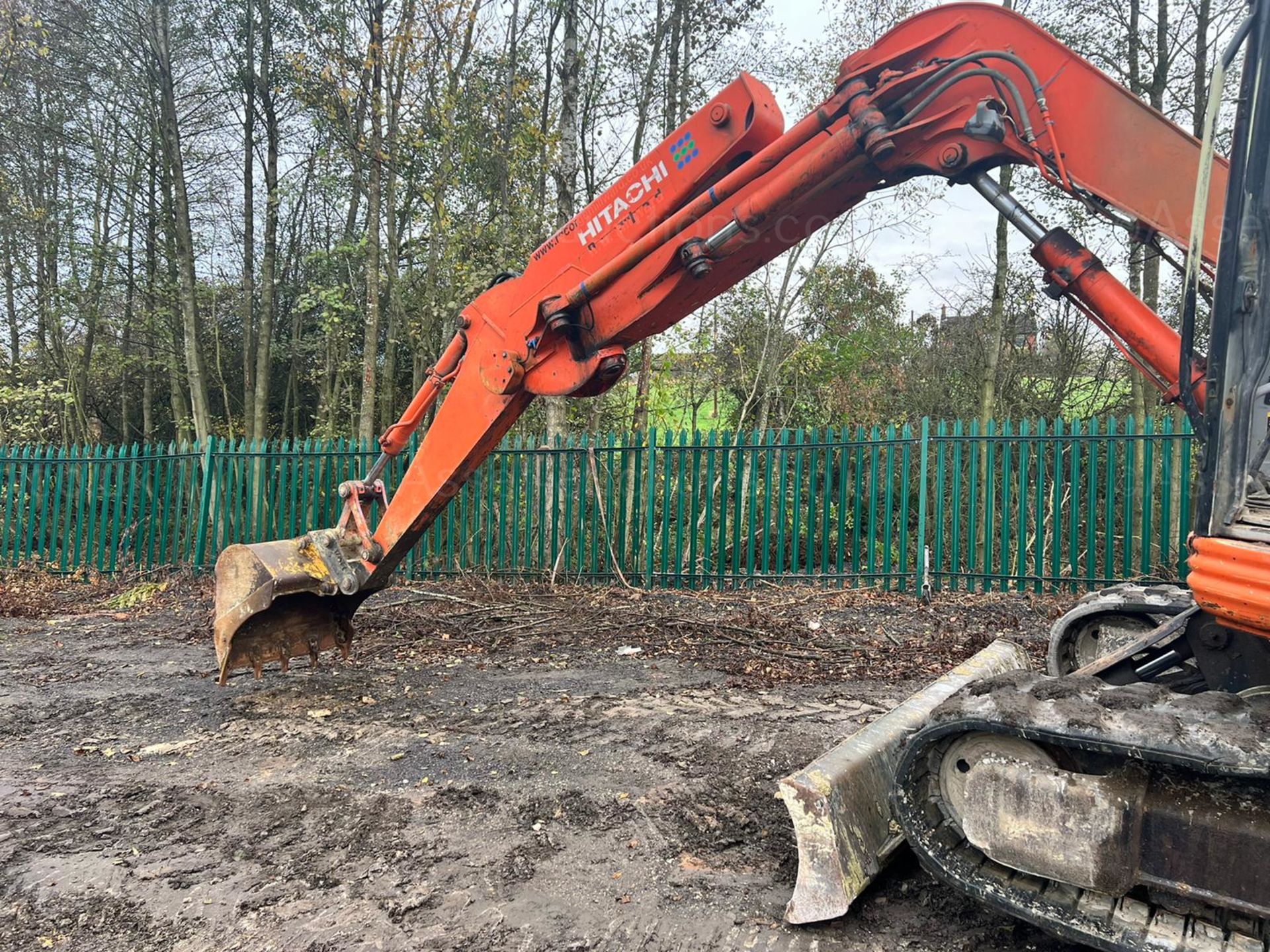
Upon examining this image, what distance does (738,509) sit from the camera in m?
9.15

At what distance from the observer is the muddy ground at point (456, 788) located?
2.59 metres

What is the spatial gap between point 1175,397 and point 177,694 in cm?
572

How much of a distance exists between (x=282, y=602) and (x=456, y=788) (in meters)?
1.80

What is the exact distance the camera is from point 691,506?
A: 927 centimetres

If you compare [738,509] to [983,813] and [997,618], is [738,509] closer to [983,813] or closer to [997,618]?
[997,618]

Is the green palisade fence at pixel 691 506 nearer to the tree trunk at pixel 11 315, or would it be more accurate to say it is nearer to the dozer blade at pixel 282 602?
the dozer blade at pixel 282 602

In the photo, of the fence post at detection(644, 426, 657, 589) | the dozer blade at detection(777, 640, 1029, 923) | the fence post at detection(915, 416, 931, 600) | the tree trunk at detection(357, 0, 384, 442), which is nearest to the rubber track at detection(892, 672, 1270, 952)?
the dozer blade at detection(777, 640, 1029, 923)

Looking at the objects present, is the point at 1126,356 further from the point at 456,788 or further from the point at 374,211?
the point at 374,211

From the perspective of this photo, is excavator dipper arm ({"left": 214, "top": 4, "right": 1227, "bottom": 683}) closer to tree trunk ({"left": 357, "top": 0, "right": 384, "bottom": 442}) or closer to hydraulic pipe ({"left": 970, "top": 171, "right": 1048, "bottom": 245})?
hydraulic pipe ({"left": 970, "top": 171, "right": 1048, "bottom": 245})

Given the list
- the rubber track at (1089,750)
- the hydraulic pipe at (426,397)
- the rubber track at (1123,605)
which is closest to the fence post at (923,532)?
the rubber track at (1123,605)

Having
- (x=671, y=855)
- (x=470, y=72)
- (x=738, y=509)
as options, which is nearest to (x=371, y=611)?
(x=738, y=509)

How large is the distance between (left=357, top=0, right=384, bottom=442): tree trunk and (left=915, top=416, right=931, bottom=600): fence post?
725cm

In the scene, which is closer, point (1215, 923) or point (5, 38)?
point (1215, 923)

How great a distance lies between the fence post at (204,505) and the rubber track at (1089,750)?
1019cm
